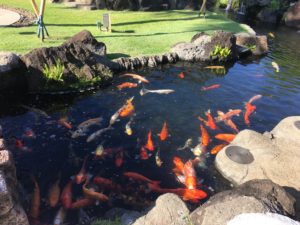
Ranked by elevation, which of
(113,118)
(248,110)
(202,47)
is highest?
(202,47)

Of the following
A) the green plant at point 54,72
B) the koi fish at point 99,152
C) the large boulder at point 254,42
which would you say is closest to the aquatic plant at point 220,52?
the large boulder at point 254,42

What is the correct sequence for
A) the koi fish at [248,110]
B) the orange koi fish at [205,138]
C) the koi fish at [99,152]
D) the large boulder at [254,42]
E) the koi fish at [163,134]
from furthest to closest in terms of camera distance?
the large boulder at [254,42]
the koi fish at [248,110]
the koi fish at [163,134]
the orange koi fish at [205,138]
the koi fish at [99,152]

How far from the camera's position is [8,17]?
16.8 metres

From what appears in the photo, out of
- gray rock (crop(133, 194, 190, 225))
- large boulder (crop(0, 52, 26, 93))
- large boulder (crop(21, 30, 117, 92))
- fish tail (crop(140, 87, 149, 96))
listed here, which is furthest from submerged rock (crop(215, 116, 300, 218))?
large boulder (crop(0, 52, 26, 93))

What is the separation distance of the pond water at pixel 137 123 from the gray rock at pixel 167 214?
1034 millimetres

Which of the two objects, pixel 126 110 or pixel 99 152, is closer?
pixel 99 152

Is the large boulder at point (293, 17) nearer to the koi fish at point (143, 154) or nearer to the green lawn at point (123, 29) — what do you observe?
the green lawn at point (123, 29)

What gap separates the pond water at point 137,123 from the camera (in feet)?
22.2

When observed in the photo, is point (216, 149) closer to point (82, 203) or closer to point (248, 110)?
point (248, 110)

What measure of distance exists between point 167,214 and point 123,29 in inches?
530

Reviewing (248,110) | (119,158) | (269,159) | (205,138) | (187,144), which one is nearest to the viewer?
(269,159)

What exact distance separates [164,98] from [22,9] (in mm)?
13178

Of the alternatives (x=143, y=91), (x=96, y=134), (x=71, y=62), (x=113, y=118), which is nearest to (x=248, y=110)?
(x=143, y=91)

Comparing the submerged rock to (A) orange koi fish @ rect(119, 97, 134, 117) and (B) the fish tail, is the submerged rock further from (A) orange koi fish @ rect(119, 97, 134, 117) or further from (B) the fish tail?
(B) the fish tail
